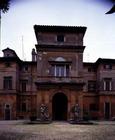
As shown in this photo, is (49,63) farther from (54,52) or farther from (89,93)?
(89,93)

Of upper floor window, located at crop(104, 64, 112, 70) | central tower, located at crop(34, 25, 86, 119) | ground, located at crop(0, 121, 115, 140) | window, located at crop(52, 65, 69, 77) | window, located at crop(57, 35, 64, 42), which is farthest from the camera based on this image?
upper floor window, located at crop(104, 64, 112, 70)

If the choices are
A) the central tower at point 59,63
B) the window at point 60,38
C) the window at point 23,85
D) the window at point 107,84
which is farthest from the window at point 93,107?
the window at point 60,38

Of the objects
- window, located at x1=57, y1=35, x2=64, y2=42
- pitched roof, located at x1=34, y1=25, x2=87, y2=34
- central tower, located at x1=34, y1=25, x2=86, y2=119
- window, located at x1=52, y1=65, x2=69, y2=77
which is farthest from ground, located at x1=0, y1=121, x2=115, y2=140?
pitched roof, located at x1=34, y1=25, x2=87, y2=34

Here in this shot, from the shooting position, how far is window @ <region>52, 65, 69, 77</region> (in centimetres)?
3362

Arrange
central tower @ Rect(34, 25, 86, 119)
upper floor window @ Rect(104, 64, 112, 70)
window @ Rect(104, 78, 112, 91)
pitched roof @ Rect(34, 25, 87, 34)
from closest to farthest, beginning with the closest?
central tower @ Rect(34, 25, 86, 119)
pitched roof @ Rect(34, 25, 87, 34)
window @ Rect(104, 78, 112, 91)
upper floor window @ Rect(104, 64, 112, 70)

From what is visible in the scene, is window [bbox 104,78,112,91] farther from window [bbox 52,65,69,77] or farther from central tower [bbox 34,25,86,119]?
window [bbox 52,65,69,77]

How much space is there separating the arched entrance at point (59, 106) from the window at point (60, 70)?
322 cm

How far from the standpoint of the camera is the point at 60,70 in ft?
111

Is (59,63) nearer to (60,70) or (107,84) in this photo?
(60,70)

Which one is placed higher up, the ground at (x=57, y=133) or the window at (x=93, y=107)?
the ground at (x=57, y=133)

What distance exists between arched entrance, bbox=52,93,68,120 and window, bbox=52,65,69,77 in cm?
322

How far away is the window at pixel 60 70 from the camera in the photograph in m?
33.6

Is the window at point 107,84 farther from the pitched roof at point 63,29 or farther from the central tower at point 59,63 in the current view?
the pitched roof at point 63,29

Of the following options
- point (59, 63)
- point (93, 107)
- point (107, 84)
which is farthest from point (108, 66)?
point (59, 63)
